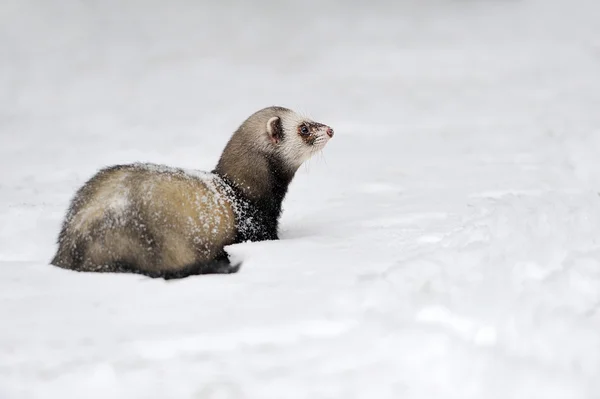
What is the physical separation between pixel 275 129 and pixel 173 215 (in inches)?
40.9

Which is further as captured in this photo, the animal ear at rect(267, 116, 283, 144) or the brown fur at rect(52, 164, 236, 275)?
the animal ear at rect(267, 116, 283, 144)

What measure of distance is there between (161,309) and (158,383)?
0.62 m

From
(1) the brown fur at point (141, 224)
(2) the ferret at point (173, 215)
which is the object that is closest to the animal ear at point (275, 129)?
(2) the ferret at point (173, 215)

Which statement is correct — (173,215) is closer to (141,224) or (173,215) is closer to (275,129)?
(141,224)

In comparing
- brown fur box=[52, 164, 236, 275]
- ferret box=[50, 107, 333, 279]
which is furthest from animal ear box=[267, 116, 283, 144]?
brown fur box=[52, 164, 236, 275]

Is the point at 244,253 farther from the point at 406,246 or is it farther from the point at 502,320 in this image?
the point at 502,320

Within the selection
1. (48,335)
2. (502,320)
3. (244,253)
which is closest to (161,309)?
(48,335)

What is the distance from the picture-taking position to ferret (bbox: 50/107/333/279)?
402 cm

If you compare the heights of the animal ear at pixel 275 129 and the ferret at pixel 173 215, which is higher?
the animal ear at pixel 275 129

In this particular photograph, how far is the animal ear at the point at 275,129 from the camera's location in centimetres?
486

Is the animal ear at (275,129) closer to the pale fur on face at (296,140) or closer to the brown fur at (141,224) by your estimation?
the pale fur on face at (296,140)

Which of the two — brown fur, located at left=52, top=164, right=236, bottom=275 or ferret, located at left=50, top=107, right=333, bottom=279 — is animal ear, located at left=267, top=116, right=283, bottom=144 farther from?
brown fur, located at left=52, top=164, right=236, bottom=275

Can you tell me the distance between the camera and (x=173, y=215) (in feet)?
13.5

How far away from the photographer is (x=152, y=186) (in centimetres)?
418
